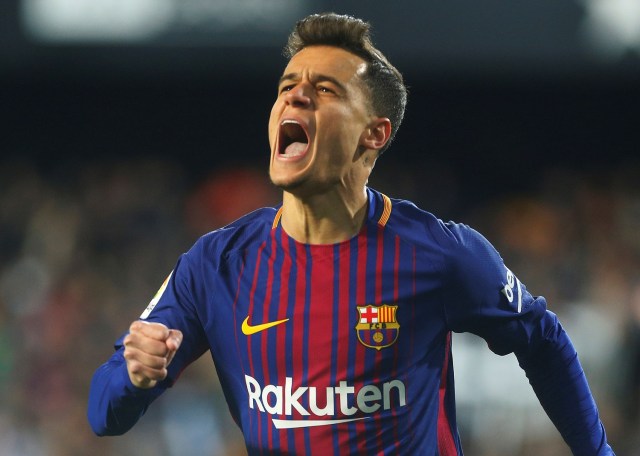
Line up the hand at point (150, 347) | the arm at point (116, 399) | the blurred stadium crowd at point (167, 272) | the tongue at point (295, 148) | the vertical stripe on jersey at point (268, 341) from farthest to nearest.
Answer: the blurred stadium crowd at point (167, 272) → the tongue at point (295, 148) → the vertical stripe on jersey at point (268, 341) → the arm at point (116, 399) → the hand at point (150, 347)

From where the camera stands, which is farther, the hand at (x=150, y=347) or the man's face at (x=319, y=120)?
the man's face at (x=319, y=120)

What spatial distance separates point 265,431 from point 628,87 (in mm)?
8302

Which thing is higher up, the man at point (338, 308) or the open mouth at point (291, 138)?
the open mouth at point (291, 138)

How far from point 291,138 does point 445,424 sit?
944mm

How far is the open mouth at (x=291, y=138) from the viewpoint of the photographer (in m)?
2.96

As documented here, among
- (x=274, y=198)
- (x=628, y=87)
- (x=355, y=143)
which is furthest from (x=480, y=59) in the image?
(x=355, y=143)

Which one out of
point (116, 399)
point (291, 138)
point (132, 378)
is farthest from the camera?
point (291, 138)

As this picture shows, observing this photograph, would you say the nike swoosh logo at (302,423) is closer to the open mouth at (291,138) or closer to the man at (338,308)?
the man at (338,308)

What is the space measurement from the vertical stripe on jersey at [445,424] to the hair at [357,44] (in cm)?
65

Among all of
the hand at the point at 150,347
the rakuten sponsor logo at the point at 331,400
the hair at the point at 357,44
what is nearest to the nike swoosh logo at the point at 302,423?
the rakuten sponsor logo at the point at 331,400

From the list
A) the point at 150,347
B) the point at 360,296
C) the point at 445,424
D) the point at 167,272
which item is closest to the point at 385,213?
the point at 360,296

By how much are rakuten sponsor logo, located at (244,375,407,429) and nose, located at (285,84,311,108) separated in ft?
2.44

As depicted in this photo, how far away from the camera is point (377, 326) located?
115 inches

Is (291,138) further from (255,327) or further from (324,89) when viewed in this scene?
(255,327)
